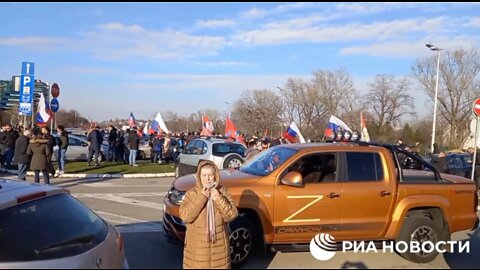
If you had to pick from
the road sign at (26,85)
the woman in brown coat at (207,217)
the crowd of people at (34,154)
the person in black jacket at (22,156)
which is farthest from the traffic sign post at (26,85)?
the woman in brown coat at (207,217)

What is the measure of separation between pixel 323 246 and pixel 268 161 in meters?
1.42

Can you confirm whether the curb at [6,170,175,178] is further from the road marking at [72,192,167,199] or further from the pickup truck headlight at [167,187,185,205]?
the pickup truck headlight at [167,187,185,205]

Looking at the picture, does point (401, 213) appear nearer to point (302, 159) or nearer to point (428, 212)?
point (428, 212)

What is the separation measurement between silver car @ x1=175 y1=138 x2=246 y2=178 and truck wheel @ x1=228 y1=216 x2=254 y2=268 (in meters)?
9.15

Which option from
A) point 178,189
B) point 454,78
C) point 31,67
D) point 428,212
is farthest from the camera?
point 454,78

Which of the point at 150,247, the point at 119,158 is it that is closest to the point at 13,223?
the point at 150,247

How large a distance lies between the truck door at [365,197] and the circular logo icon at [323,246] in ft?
0.74

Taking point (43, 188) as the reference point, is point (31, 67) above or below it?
above

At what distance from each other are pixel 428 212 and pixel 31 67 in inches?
627

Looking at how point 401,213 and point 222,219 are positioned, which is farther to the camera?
point 401,213

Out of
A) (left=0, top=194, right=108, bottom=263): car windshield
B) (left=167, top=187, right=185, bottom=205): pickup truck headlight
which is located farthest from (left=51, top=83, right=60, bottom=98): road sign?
(left=0, top=194, right=108, bottom=263): car windshield

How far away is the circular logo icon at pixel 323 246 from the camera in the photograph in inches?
248

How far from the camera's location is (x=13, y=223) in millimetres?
3648

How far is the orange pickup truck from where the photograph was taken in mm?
6074
